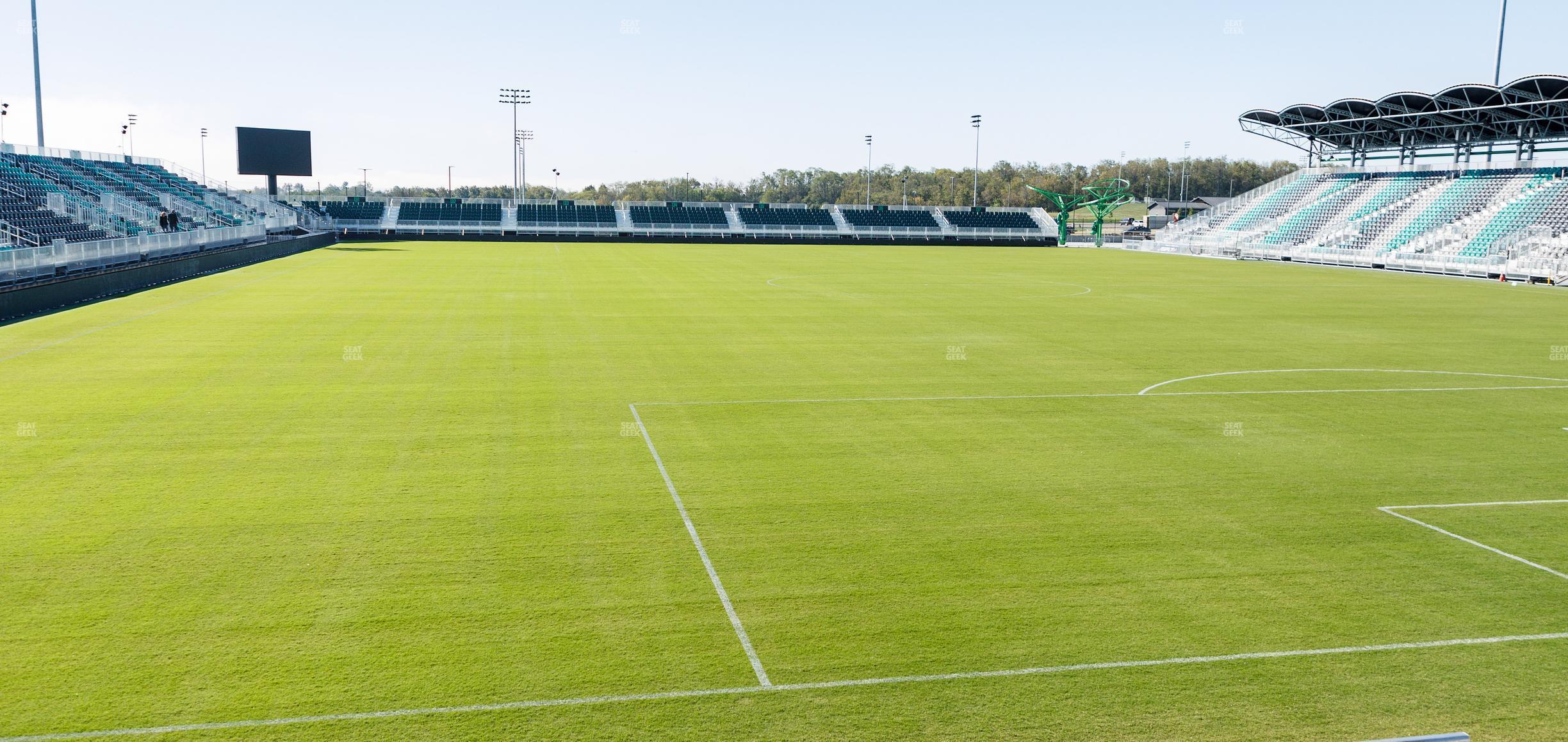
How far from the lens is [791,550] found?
28.1 feet

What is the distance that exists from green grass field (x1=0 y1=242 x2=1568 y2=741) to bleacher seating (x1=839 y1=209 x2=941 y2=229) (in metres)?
69.5

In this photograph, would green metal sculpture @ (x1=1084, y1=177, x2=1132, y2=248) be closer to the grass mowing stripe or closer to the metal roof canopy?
the metal roof canopy

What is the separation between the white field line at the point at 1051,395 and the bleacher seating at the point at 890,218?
7140cm

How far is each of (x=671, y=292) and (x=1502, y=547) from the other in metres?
25.4

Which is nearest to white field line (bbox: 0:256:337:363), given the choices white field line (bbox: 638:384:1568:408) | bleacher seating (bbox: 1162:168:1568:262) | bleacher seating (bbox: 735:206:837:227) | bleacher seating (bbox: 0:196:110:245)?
bleacher seating (bbox: 0:196:110:245)

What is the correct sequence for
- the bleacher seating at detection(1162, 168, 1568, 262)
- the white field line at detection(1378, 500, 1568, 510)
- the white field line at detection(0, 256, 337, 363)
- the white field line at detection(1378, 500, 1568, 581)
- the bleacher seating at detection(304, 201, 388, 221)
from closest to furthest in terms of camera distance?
1. the white field line at detection(1378, 500, 1568, 581)
2. the white field line at detection(1378, 500, 1568, 510)
3. the white field line at detection(0, 256, 337, 363)
4. the bleacher seating at detection(1162, 168, 1568, 262)
5. the bleacher seating at detection(304, 201, 388, 221)

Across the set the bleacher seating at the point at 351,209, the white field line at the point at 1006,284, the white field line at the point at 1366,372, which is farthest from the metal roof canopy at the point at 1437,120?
the bleacher seating at the point at 351,209

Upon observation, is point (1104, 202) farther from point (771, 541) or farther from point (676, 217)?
point (771, 541)

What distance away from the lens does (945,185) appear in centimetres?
17988

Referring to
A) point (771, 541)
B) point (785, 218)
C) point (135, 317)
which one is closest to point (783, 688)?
point (771, 541)

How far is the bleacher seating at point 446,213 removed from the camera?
3123 inches

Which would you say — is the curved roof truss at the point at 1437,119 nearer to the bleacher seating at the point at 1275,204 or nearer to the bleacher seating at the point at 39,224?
the bleacher seating at the point at 1275,204

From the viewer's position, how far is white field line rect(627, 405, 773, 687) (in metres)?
6.50

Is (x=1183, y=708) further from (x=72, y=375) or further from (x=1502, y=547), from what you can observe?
(x=72, y=375)
